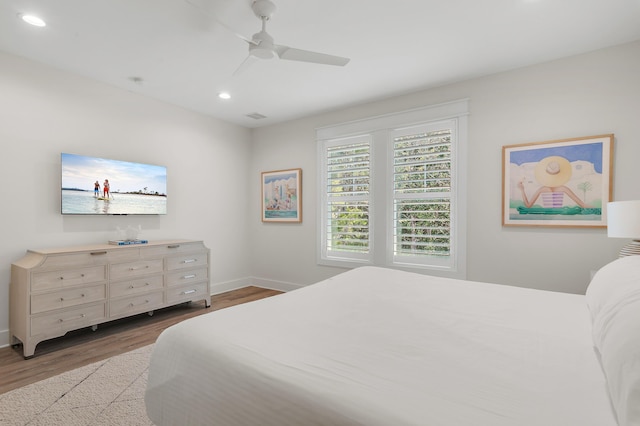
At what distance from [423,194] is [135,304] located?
339 centimetres

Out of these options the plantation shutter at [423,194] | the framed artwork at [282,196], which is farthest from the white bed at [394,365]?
the framed artwork at [282,196]

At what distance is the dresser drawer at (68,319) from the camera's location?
267cm

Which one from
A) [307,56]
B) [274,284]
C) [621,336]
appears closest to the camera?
[621,336]

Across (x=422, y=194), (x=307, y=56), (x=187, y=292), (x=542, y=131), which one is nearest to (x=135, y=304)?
(x=187, y=292)

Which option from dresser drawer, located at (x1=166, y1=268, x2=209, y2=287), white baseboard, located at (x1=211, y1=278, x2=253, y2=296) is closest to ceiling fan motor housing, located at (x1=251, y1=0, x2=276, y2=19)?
dresser drawer, located at (x1=166, y1=268, x2=209, y2=287)

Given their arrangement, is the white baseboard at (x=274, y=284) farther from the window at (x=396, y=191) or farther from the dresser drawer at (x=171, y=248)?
the dresser drawer at (x=171, y=248)

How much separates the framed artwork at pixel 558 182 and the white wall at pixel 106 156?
3.75 meters

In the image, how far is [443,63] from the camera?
9.89ft

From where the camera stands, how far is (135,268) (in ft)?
11.0

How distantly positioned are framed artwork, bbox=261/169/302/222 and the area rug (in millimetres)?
2812

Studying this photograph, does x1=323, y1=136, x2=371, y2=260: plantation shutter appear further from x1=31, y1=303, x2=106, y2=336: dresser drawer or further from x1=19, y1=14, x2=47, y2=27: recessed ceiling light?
x1=19, y1=14, x2=47, y2=27: recessed ceiling light

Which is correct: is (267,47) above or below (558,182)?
above

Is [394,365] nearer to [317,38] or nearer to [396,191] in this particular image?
[317,38]

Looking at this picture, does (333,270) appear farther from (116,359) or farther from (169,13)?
(169,13)
